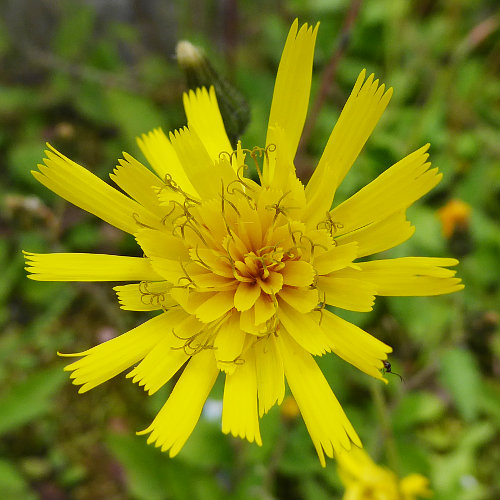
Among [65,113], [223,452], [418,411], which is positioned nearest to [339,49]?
[418,411]

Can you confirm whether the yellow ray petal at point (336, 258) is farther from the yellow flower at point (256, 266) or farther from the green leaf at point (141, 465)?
the green leaf at point (141, 465)

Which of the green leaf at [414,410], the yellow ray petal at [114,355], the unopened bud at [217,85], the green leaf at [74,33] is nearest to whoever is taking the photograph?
the yellow ray petal at [114,355]

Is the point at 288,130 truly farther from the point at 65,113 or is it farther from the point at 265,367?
the point at 65,113

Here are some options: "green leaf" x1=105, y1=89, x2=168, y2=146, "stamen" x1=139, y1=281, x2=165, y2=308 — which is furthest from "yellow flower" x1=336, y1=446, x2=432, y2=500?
"green leaf" x1=105, y1=89, x2=168, y2=146

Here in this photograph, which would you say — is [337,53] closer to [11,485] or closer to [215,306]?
[215,306]

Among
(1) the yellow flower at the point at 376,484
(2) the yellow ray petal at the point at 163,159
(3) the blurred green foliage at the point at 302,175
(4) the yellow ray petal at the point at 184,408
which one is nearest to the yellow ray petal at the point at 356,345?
(4) the yellow ray petal at the point at 184,408

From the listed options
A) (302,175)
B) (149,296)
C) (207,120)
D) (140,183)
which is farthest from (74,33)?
(149,296)
